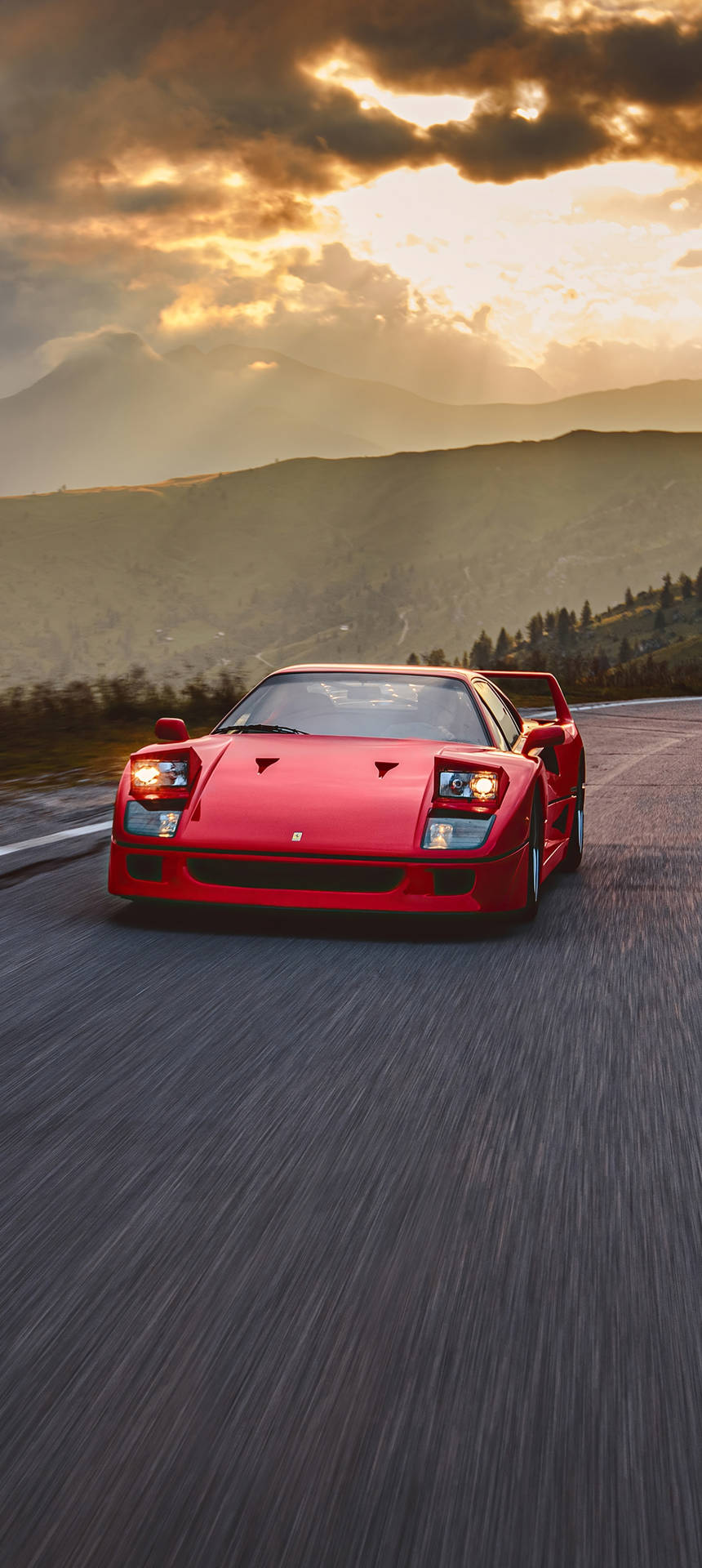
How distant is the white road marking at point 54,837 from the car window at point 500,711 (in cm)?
292

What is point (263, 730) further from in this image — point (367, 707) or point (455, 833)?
point (455, 833)

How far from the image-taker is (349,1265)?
277cm

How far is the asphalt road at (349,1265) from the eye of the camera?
196 centimetres

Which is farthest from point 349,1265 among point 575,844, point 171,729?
point 575,844

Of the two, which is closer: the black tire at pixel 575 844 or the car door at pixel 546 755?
the car door at pixel 546 755

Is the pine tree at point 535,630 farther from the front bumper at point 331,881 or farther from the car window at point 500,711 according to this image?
the front bumper at point 331,881

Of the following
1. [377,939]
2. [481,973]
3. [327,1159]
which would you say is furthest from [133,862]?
[327,1159]

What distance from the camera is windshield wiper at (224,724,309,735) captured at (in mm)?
6953

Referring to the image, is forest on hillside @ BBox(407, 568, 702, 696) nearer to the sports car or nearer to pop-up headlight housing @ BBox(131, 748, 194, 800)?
the sports car

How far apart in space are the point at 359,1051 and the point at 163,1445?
2270 millimetres

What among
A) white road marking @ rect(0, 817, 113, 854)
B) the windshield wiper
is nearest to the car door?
the windshield wiper

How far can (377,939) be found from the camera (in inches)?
239

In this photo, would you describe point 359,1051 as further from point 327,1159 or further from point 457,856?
point 457,856

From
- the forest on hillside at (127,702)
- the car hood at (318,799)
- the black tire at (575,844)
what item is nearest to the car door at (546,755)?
the black tire at (575,844)
